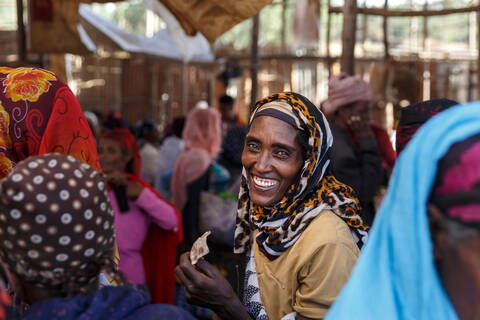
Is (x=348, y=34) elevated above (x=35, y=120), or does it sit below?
above

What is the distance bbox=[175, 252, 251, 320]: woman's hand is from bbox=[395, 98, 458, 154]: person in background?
1126 mm

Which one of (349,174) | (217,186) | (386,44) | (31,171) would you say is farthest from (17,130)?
(386,44)

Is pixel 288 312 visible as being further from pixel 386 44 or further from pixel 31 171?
pixel 386 44

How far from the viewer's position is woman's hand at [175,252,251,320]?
2375 millimetres

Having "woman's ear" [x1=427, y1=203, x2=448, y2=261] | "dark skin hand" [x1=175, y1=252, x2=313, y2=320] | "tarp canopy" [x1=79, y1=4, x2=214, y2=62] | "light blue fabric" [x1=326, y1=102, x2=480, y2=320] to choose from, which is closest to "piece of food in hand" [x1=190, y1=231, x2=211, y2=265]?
"dark skin hand" [x1=175, y1=252, x2=313, y2=320]

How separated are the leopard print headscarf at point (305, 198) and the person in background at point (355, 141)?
119 cm

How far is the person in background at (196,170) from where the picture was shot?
5617mm

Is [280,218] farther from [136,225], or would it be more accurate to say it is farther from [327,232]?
[136,225]

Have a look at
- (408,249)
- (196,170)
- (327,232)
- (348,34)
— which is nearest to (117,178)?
(196,170)

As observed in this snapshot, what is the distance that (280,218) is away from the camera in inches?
98.3

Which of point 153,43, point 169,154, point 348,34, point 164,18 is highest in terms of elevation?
point 164,18

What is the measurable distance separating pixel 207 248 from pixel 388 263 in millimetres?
958

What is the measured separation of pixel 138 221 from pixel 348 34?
197 centimetres

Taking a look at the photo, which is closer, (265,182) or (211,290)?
(211,290)
